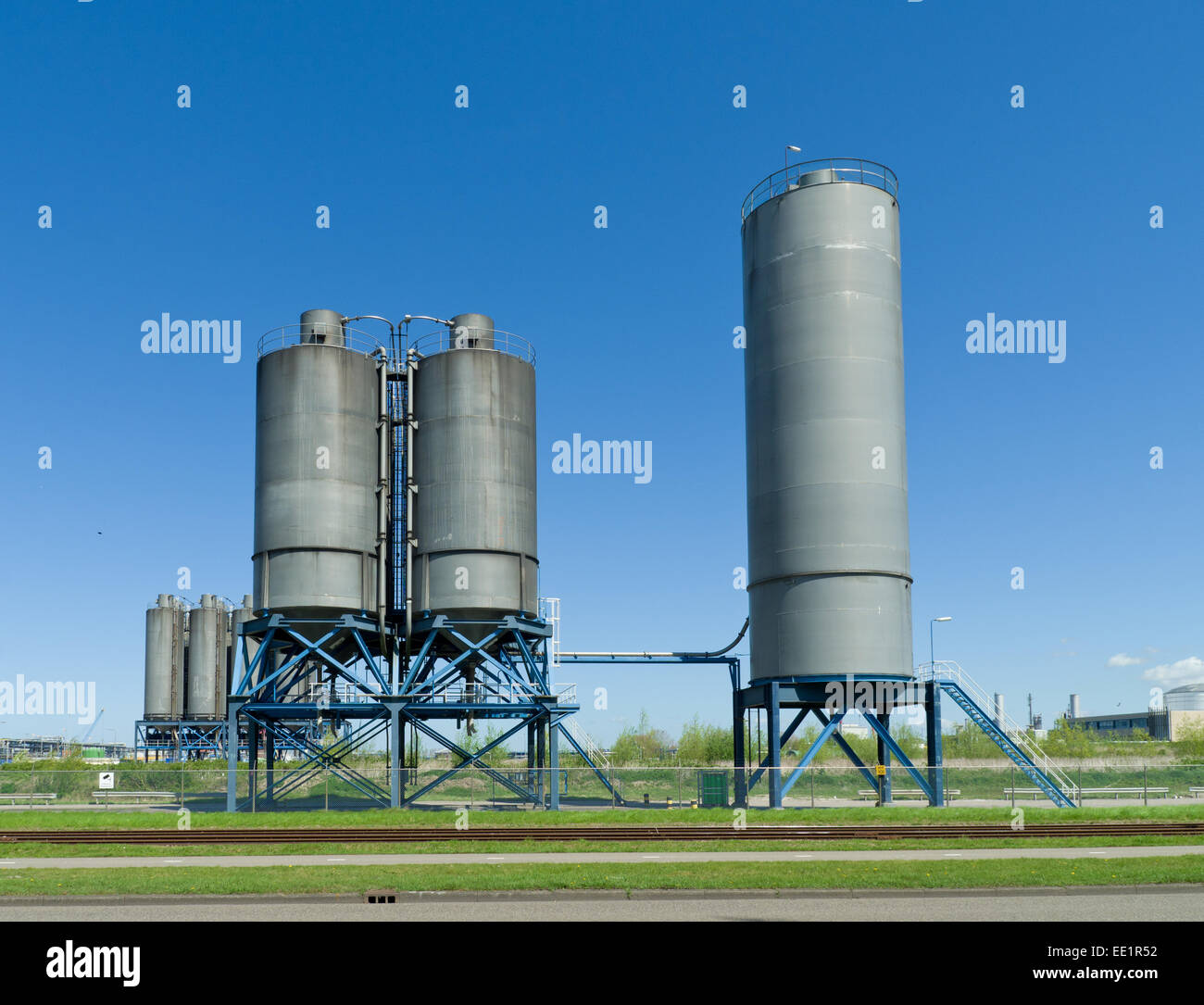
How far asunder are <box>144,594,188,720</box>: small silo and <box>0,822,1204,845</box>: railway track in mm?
58666

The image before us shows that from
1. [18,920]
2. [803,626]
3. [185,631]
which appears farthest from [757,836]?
[185,631]

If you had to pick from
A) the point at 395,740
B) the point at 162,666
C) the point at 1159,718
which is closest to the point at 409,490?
the point at 395,740

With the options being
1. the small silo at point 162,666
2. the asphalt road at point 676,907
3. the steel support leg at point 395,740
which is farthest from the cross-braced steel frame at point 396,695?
the small silo at point 162,666

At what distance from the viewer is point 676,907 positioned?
639 inches

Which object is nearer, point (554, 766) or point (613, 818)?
point (613, 818)

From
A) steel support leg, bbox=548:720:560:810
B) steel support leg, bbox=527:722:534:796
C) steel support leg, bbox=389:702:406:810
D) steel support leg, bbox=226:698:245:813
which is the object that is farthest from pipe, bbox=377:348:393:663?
steel support leg, bbox=548:720:560:810

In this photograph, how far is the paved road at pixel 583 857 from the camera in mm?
22078

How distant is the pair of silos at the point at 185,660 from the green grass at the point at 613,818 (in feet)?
172

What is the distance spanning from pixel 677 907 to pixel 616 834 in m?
11.8

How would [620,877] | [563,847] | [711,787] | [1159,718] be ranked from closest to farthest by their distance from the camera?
[620,877], [563,847], [711,787], [1159,718]

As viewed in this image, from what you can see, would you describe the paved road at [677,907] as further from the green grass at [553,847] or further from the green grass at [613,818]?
the green grass at [613,818]

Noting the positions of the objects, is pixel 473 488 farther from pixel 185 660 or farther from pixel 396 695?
pixel 185 660

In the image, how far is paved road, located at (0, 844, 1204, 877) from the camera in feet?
72.4
